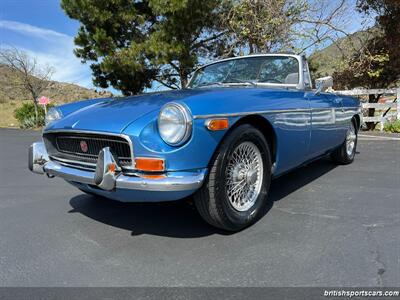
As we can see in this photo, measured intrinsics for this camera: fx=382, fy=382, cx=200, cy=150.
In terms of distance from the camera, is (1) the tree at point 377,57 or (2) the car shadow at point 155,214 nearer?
(2) the car shadow at point 155,214

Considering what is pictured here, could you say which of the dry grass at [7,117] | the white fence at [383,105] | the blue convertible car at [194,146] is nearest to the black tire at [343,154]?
the blue convertible car at [194,146]

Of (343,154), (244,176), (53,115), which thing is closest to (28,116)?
(53,115)

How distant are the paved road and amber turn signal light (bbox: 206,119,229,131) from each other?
86 cm

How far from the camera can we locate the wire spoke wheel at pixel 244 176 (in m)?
3.07

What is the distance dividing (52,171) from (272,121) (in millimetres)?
1894

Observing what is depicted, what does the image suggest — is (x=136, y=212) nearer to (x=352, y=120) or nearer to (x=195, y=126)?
(x=195, y=126)

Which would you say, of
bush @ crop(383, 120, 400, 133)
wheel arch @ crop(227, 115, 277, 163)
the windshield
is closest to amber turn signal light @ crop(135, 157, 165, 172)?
wheel arch @ crop(227, 115, 277, 163)

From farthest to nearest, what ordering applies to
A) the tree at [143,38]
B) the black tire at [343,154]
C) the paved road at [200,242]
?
the tree at [143,38], the black tire at [343,154], the paved road at [200,242]

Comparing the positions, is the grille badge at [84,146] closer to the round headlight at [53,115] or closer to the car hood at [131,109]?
the car hood at [131,109]

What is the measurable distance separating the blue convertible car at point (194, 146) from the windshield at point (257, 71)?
0.06 metres

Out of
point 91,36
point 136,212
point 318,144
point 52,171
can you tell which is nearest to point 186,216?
point 136,212

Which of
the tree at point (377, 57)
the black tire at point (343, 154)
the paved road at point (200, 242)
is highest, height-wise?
the tree at point (377, 57)

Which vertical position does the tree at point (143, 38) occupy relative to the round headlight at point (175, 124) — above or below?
above

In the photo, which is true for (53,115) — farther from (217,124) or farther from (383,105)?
(383,105)
